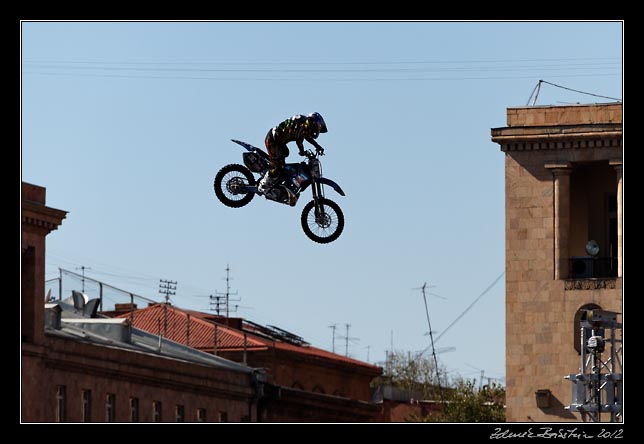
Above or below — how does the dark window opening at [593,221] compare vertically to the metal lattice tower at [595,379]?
above

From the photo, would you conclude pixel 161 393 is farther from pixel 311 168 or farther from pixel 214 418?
pixel 311 168

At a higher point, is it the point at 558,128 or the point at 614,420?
the point at 558,128

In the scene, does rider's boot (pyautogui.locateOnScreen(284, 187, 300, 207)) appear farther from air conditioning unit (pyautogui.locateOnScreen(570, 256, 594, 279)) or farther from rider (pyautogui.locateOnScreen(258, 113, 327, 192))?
air conditioning unit (pyautogui.locateOnScreen(570, 256, 594, 279))

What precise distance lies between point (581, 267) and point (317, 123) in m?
75.9

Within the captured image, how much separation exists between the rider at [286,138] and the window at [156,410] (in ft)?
245

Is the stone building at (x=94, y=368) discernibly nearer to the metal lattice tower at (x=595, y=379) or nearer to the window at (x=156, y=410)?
the window at (x=156, y=410)

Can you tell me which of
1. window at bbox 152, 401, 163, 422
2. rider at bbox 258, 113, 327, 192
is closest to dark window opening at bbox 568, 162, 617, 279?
window at bbox 152, 401, 163, 422

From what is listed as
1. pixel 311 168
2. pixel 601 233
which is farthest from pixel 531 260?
pixel 311 168

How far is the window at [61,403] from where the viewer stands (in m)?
176

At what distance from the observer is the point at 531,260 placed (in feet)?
611

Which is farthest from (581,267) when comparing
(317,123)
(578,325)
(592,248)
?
(317,123)

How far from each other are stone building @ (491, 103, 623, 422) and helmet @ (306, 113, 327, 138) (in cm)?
7274

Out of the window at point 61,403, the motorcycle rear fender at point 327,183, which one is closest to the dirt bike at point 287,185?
the motorcycle rear fender at point 327,183

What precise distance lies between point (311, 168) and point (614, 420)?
3393 centimetres
